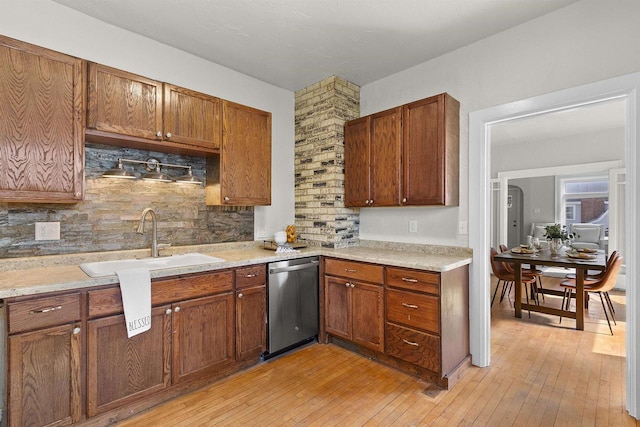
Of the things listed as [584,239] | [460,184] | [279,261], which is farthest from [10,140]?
[584,239]

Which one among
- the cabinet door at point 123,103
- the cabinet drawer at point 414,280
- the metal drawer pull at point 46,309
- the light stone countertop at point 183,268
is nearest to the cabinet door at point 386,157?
the light stone countertop at point 183,268

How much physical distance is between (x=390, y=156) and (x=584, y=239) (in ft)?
17.3

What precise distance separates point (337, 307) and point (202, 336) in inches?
48.6

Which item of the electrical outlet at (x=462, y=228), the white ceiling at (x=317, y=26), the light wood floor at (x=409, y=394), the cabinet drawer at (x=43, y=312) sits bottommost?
the light wood floor at (x=409, y=394)

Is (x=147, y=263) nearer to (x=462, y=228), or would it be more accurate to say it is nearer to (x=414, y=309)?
(x=414, y=309)

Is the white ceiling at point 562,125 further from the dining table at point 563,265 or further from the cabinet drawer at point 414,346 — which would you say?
the cabinet drawer at point 414,346

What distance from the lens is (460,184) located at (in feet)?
8.97

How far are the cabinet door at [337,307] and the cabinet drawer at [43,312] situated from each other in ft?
6.35

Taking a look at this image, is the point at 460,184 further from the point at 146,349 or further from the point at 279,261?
the point at 146,349

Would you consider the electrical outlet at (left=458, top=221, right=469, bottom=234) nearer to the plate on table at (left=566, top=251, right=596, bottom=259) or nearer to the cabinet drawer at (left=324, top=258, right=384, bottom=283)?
the cabinet drawer at (left=324, top=258, right=384, bottom=283)

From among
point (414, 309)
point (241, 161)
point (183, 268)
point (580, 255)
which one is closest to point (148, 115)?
point (241, 161)

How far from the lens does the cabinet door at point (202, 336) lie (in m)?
2.12

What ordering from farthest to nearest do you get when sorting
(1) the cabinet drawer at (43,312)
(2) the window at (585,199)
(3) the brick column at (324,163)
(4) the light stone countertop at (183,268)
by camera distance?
(2) the window at (585,199)
(3) the brick column at (324,163)
(4) the light stone countertop at (183,268)
(1) the cabinet drawer at (43,312)

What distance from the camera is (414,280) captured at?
2.36 m
